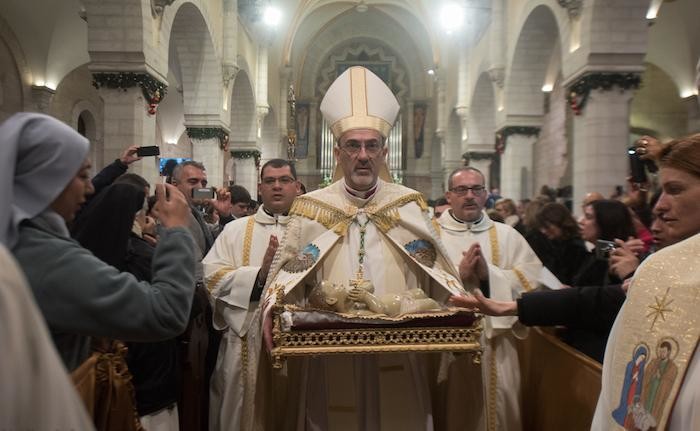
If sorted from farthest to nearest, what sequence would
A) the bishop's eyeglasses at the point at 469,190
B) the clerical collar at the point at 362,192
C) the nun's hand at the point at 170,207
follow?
1. the bishop's eyeglasses at the point at 469,190
2. the clerical collar at the point at 362,192
3. the nun's hand at the point at 170,207

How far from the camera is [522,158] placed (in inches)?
501

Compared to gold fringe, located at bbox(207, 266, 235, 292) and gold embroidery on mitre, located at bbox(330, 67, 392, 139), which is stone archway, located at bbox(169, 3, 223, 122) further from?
gold embroidery on mitre, located at bbox(330, 67, 392, 139)

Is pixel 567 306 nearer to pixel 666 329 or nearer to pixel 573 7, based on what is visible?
pixel 666 329

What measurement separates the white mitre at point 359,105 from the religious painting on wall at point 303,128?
2313 centimetres

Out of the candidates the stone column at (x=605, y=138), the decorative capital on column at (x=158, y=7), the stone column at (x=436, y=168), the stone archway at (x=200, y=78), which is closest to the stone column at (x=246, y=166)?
the stone archway at (x=200, y=78)

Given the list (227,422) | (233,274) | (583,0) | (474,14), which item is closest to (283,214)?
(233,274)

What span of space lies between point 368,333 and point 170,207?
0.82 m

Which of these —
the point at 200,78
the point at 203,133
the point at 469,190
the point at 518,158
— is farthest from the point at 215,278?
the point at 518,158

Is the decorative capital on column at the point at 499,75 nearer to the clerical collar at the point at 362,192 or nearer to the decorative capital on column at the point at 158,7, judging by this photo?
the decorative capital on column at the point at 158,7

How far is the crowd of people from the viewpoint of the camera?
1386 mm

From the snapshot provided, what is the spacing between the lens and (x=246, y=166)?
17.0 metres

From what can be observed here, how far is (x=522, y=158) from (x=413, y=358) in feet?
35.4

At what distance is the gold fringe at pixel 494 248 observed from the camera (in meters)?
3.71

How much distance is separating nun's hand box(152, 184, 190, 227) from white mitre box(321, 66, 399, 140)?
102 centimetres
